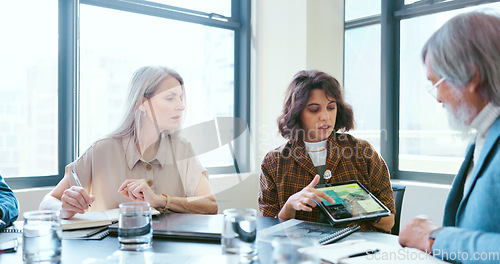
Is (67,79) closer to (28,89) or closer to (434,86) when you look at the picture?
(28,89)

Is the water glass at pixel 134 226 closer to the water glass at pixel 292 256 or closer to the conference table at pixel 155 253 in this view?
the conference table at pixel 155 253

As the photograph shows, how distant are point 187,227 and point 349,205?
0.56 meters

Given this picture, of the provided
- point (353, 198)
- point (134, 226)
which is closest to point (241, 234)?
point (134, 226)

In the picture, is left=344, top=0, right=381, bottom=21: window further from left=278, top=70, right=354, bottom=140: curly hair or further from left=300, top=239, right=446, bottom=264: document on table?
left=300, top=239, right=446, bottom=264: document on table

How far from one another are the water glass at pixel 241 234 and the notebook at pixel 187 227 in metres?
0.17

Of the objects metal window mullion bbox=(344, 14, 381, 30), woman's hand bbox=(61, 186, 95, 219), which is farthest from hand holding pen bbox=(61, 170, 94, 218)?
metal window mullion bbox=(344, 14, 381, 30)

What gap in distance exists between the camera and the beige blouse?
190 centimetres

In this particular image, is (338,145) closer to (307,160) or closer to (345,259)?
(307,160)

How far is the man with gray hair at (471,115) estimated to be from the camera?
3.34ft

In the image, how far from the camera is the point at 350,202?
4.82 ft

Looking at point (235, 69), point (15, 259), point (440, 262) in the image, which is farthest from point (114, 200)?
point (235, 69)

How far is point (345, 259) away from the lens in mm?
1025

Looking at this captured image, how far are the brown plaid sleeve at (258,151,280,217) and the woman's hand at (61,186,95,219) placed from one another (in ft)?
2.56

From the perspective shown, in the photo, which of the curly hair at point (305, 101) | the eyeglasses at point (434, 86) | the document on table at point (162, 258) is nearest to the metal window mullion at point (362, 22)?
the curly hair at point (305, 101)
